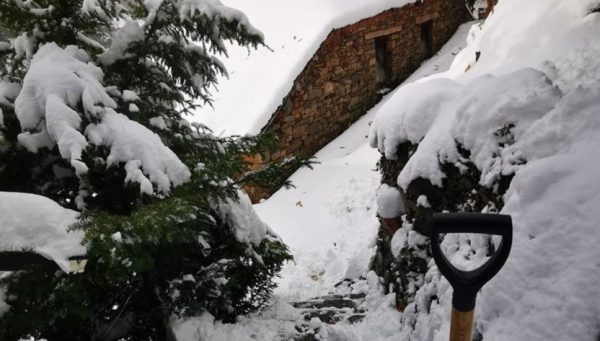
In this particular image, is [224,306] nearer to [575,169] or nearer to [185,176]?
[185,176]

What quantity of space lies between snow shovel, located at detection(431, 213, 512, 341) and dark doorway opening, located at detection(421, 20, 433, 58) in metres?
11.5

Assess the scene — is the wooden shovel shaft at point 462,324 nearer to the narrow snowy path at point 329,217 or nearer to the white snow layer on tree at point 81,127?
the white snow layer on tree at point 81,127

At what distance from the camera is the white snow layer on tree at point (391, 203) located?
3.91 meters

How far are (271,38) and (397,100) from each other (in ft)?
24.1

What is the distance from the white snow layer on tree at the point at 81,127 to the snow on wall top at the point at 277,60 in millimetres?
5651

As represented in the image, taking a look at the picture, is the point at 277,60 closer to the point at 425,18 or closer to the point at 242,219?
the point at 425,18

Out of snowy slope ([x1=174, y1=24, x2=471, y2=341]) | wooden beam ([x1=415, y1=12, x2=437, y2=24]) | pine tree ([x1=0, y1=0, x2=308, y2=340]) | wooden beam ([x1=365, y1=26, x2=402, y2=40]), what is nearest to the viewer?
pine tree ([x1=0, y1=0, x2=308, y2=340])

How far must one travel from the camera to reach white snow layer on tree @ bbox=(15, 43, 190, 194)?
219 centimetres

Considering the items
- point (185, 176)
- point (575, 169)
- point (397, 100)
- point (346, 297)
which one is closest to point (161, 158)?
point (185, 176)

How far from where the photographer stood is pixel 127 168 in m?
2.19

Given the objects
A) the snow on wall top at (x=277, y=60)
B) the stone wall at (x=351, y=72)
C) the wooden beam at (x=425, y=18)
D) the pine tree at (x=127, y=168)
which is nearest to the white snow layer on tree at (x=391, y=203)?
the pine tree at (x=127, y=168)

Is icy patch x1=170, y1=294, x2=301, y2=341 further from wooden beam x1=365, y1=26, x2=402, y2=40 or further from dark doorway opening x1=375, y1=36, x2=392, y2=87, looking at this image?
dark doorway opening x1=375, y1=36, x2=392, y2=87

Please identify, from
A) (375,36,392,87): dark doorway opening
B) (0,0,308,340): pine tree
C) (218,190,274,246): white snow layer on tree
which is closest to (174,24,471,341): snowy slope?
(0,0,308,340): pine tree

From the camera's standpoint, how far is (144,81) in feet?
9.98
